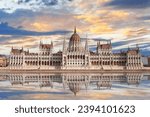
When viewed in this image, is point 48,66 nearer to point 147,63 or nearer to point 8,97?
point 8,97

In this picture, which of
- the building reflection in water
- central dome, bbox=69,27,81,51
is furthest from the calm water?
central dome, bbox=69,27,81,51

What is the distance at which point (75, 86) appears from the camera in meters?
3.37

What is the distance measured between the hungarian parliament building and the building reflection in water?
Result: 0.28ft

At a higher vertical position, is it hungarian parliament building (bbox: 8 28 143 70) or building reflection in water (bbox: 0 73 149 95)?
hungarian parliament building (bbox: 8 28 143 70)

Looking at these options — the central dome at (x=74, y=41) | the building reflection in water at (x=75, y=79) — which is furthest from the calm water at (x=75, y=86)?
the central dome at (x=74, y=41)

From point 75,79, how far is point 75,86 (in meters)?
0.07

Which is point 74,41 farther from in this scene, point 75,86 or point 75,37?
point 75,86

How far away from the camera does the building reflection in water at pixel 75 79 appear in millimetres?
3365

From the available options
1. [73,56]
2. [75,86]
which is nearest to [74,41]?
[73,56]

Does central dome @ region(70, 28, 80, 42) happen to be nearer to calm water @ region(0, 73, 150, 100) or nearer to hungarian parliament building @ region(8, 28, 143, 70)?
hungarian parliament building @ region(8, 28, 143, 70)

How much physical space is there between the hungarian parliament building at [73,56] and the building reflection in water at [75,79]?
3.4 inches

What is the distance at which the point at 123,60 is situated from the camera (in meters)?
3.52

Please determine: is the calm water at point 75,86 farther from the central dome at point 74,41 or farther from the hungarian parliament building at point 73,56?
the central dome at point 74,41

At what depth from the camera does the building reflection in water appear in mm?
3365
